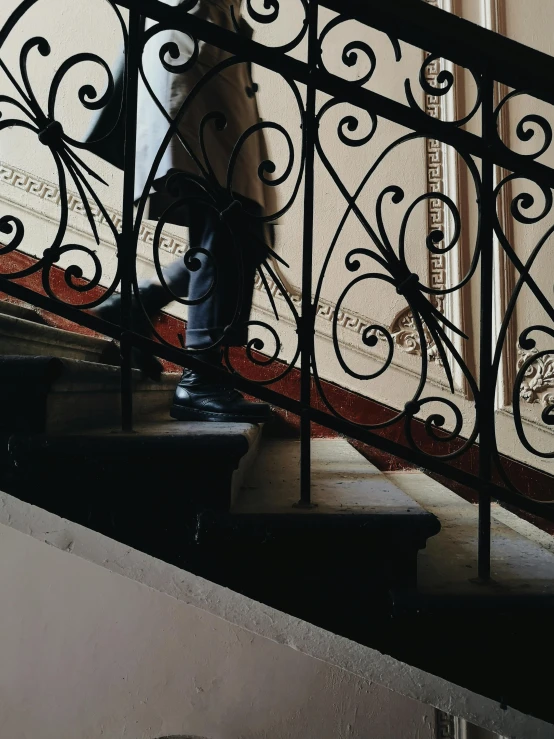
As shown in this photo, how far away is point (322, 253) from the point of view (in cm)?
310

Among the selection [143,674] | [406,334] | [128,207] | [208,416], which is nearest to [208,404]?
[208,416]

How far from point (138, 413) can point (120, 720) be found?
84.5 inches

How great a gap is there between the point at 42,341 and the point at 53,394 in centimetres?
58

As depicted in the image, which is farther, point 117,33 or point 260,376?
point 117,33

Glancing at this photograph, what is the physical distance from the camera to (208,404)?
1.71 m

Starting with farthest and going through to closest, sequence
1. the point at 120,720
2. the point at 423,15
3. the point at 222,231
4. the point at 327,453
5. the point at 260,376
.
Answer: the point at 120,720, the point at 260,376, the point at 327,453, the point at 222,231, the point at 423,15

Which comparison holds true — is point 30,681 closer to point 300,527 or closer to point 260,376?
point 260,376

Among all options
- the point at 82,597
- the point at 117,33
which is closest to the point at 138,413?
the point at 82,597

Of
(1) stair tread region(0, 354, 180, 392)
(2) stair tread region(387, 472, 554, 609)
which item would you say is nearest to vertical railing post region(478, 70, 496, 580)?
(2) stair tread region(387, 472, 554, 609)

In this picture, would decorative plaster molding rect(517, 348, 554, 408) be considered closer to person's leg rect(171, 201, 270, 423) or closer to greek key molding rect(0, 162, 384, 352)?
greek key molding rect(0, 162, 384, 352)

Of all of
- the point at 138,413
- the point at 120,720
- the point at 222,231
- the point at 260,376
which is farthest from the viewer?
the point at 120,720

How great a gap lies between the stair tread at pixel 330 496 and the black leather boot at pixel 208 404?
→ 6.1 inches

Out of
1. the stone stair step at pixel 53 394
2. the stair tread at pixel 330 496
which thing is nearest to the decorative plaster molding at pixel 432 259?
the stair tread at pixel 330 496

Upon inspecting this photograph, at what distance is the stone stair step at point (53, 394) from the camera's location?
3.87ft
